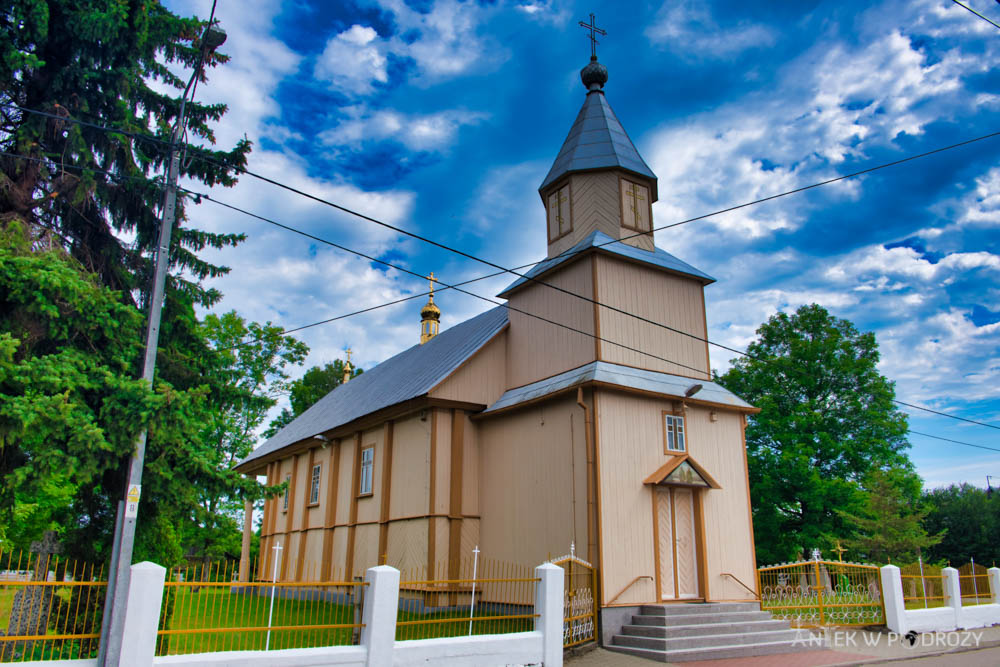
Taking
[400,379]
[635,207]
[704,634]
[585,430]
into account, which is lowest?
[704,634]

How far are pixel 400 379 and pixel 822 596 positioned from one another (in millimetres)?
13440

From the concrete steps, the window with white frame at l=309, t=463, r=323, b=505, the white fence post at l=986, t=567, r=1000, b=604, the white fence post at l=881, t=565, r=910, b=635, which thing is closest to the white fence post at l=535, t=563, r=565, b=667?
the concrete steps

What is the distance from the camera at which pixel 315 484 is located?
24328 mm

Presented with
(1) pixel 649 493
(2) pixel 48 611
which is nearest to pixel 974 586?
(1) pixel 649 493

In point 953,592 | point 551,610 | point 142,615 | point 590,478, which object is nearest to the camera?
point 142,615

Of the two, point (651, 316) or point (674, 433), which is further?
point (651, 316)

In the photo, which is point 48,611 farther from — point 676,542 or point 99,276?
point 676,542

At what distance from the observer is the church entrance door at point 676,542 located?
47.0 ft

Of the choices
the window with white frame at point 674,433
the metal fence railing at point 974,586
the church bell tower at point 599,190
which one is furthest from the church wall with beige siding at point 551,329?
the metal fence railing at point 974,586

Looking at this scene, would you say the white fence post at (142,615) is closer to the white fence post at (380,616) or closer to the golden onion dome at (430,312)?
the white fence post at (380,616)

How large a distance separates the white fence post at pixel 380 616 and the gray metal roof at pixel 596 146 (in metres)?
12.1

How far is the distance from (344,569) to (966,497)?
43204 mm

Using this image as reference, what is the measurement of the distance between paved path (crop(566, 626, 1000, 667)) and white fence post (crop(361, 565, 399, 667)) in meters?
3.55

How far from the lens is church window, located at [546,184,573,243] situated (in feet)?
60.2
